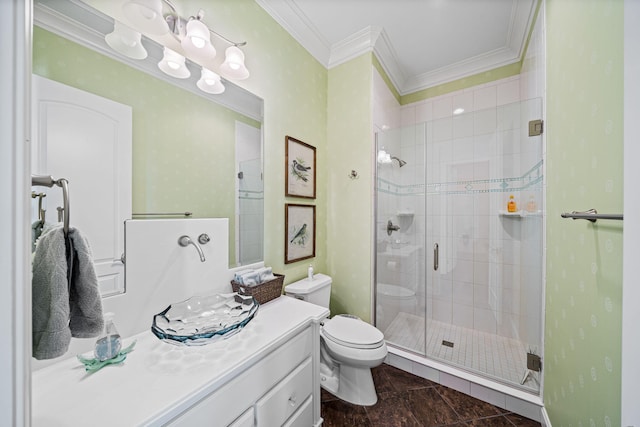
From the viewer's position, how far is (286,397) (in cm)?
107

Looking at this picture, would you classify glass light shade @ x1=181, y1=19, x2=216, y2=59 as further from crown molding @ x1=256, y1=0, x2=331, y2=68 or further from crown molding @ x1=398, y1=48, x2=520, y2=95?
crown molding @ x1=398, y1=48, x2=520, y2=95

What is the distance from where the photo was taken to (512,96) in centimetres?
222

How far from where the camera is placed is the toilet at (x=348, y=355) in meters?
1.48

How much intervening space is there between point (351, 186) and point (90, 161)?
5.46 ft

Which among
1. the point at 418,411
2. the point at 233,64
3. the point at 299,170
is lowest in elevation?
the point at 418,411

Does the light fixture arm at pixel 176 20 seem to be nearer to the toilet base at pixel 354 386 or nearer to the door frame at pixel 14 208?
the door frame at pixel 14 208

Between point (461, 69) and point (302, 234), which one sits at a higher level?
point (461, 69)

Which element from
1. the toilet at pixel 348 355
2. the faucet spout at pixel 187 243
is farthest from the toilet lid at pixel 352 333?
the faucet spout at pixel 187 243

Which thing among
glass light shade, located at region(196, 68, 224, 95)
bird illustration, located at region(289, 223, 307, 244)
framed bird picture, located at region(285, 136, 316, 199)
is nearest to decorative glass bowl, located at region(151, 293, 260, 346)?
bird illustration, located at region(289, 223, 307, 244)

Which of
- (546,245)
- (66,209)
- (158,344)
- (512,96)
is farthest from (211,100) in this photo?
(512,96)

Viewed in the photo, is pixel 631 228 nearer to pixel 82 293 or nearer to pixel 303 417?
pixel 82 293

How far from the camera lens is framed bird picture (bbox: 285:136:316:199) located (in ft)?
5.89

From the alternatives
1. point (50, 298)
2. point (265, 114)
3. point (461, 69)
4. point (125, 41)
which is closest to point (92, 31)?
point (125, 41)

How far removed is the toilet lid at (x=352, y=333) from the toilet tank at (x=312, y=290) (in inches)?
7.4
